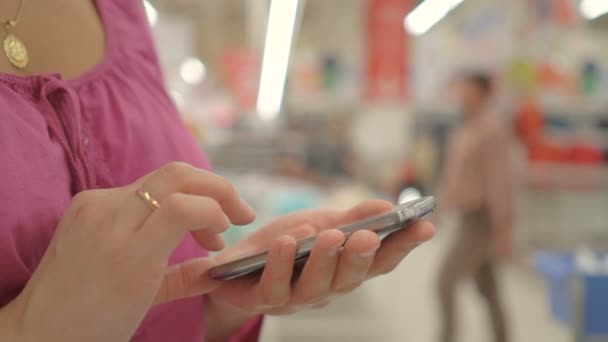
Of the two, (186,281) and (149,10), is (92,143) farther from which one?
(149,10)

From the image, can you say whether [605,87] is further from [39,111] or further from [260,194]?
[39,111]

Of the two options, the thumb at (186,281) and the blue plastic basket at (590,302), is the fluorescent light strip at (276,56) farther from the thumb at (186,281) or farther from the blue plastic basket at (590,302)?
the thumb at (186,281)

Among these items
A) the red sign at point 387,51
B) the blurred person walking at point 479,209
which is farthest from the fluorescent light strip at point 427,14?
the blurred person walking at point 479,209

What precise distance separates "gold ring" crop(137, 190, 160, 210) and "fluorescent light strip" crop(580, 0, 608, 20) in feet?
23.4

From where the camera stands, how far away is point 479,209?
149 inches

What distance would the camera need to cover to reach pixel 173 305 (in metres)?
0.72

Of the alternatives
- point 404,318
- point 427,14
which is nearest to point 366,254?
point 404,318

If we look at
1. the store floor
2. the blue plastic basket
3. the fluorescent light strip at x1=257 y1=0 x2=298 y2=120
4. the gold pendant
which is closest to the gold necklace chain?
the gold pendant

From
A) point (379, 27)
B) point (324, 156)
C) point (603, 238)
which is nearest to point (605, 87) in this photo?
point (603, 238)

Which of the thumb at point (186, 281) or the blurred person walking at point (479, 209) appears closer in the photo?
the thumb at point (186, 281)

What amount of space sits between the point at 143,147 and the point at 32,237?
0.19 m

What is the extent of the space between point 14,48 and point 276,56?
801 cm

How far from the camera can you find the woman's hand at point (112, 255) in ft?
1.51

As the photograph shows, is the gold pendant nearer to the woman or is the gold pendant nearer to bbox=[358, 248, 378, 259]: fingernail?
the woman
